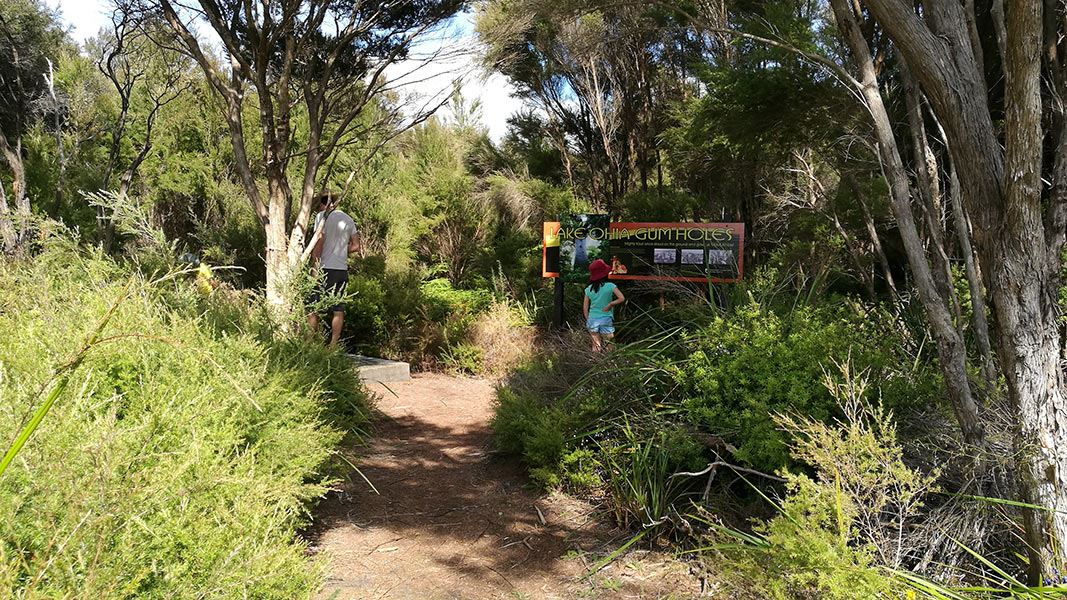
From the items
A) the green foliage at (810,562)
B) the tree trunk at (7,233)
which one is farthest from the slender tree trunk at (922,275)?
the tree trunk at (7,233)

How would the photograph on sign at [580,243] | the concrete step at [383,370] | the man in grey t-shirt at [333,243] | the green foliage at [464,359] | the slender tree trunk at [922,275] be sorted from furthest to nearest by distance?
1. the photograph on sign at [580,243]
2. the green foliage at [464,359]
3. the concrete step at [383,370]
4. the man in grey t-shirt at [333,243]
5. the slender tree trunk at [922,275]

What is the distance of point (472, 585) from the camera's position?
12.0 feet

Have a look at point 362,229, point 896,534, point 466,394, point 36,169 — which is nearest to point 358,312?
point 466,394

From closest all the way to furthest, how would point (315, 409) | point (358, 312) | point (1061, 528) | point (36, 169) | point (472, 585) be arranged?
point (1061, 528), point (472, 585), point (315, 409), point (358, 312), point (36, 169)

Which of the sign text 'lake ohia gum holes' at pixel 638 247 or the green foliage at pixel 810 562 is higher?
the sign text 'lake ohia gum holes' at pixel 638 247

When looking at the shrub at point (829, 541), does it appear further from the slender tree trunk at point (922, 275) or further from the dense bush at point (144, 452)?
the dense bush at point (144, 452)

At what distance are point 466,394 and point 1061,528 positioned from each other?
6.60 m

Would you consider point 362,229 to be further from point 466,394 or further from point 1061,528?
point 1061,528

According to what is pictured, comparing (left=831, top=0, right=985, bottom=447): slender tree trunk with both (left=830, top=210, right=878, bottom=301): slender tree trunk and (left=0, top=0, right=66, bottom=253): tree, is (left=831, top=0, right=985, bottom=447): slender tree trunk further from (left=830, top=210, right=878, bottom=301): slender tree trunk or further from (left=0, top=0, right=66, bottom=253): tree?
(left=0, top=0, right=66, bottom=253): tree

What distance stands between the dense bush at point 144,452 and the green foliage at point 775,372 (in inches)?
88.6

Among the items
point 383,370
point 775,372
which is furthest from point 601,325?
point 775,372

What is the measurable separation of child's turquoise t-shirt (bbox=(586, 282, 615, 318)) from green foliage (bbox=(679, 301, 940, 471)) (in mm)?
3015

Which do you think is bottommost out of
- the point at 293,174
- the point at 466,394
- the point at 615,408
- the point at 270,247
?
the point at 466,394

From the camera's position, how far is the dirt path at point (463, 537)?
3.62 meters
